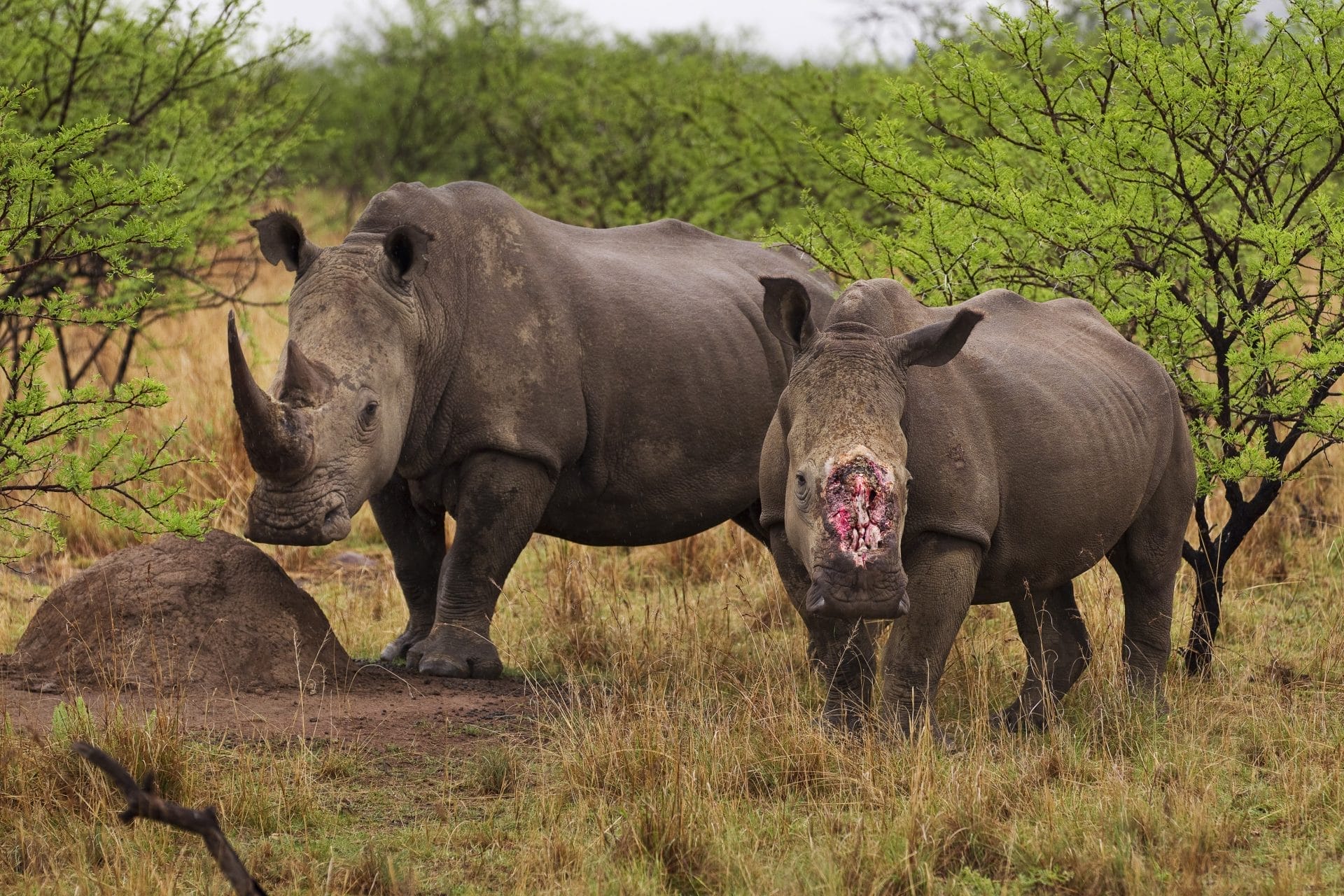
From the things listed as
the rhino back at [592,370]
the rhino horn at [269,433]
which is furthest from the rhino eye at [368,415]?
the rhino back at [592,370]

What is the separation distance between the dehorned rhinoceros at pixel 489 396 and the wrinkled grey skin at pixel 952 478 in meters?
1.46

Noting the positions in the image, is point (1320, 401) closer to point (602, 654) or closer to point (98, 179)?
point (602, 654)

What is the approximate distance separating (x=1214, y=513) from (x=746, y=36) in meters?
14.4

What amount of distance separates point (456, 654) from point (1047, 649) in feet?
7.79

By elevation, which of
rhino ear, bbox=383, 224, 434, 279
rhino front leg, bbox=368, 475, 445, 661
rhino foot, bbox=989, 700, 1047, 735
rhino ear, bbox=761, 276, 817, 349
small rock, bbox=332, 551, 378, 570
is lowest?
rhino foot, bbox=989, 700, 1047, 735

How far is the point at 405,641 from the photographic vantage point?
25.2ft

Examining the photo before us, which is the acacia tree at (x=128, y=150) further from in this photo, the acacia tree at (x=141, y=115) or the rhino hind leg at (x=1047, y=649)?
the rhino hind leg at (x=1047, y=649)

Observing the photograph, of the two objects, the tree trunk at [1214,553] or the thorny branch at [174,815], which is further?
the tree trunk at [1214,553]

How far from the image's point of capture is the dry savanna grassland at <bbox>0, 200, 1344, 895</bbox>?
468 centimetres

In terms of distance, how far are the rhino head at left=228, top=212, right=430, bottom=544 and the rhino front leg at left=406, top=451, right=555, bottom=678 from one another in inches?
15.3

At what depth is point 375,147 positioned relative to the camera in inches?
880

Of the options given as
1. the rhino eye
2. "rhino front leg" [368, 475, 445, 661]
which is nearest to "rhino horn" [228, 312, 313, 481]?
the rhino eye

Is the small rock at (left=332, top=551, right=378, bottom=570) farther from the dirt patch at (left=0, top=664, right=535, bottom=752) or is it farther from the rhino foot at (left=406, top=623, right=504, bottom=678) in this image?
the dirt patch at (left=0, top=664, right=535, bottom=752)

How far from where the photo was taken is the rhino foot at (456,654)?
23.2 feet
